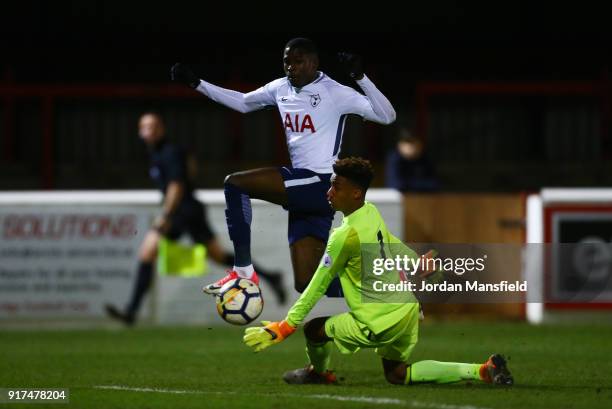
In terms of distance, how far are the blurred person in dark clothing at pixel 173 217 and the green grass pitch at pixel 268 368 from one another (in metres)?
0.59

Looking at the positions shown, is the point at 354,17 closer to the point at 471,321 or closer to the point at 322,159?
the point at 471,321

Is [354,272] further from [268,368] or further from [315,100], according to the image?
[268,368]

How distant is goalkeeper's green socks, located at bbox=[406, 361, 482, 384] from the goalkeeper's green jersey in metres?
0.45

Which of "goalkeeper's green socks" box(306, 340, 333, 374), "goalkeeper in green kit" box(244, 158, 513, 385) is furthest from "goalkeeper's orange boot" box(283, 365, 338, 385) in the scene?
"goalkeeper in green kit" box(244, 158, 513, 385)

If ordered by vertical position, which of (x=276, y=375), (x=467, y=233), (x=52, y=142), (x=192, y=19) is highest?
(x=192, y=19)

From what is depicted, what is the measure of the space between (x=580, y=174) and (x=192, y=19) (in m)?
6.16

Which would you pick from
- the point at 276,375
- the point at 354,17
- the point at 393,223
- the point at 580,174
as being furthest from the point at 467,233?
the point at 354,17

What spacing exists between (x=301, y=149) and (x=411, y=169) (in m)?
6.69

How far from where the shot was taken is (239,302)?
879 cm

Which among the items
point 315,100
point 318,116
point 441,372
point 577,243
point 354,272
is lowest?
point 441,372

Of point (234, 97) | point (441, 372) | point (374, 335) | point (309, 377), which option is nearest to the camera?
point (374, 335)

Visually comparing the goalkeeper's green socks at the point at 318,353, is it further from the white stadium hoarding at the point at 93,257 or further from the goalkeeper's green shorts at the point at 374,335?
the white stadium hoarding at the point at 93,257

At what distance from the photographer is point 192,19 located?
66.9 feet

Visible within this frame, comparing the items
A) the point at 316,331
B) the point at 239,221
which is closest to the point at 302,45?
the point at 239,221
